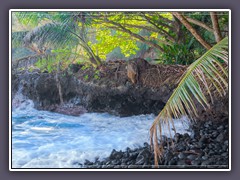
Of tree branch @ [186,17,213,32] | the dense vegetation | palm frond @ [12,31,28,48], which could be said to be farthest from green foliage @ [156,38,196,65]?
palm frond @ [12,31,28,48]

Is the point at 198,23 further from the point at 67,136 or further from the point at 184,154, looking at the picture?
the point at 67,136

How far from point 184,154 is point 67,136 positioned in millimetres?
817

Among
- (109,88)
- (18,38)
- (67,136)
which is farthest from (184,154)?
(18,38)

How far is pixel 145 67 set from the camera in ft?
7.50

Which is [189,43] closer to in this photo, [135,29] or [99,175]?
[135,29]

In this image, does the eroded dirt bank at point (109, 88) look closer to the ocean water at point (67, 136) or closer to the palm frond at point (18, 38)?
the ocean water at point (67, 136)

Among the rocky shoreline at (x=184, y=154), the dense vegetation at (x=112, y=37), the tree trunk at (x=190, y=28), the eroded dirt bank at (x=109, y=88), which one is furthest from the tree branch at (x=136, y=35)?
the rocky shoreline at (x=184, y=154)

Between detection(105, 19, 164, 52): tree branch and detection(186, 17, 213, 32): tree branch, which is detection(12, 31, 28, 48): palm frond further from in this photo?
detection(186, 17, 213, 32): tree branch

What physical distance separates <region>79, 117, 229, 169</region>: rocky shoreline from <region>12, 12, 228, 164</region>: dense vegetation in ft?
0.29

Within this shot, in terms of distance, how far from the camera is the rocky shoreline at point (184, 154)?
7.28ft

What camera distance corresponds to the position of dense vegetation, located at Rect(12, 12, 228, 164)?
2236 millimetres

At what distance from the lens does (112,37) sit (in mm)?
2283
